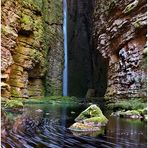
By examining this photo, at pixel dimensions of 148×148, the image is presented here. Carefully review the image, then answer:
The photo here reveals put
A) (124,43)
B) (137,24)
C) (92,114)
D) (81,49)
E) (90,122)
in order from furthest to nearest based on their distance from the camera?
(81,49) < (124,43) < (137,24) < (92,114) < (90,122)

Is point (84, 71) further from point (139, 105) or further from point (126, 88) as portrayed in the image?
point (139, 105)

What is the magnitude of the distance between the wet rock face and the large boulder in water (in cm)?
741

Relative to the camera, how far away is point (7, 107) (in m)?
18.6

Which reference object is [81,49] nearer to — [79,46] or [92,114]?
[79,46]

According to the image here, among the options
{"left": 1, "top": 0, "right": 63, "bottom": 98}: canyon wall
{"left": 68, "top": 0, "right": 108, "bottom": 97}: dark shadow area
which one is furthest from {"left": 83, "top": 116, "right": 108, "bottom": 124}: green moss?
{"left": 68, "top": 0, "right": 108, "bottom": 97}: dark shadow area

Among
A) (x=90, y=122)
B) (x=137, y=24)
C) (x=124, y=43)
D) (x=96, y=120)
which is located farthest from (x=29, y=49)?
(x=90, y=122)

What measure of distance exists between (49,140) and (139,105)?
983cm

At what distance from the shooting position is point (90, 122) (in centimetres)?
1190

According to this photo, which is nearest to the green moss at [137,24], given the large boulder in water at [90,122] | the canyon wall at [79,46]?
the large boulder in water at [90,122]

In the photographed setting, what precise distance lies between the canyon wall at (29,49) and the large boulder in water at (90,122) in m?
16.1

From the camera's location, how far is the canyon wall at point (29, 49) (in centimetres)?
3075

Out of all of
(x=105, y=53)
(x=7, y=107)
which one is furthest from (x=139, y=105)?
(x=105, y=53)

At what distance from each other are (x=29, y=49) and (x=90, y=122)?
25197 millimetres

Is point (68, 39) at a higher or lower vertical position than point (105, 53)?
higher
